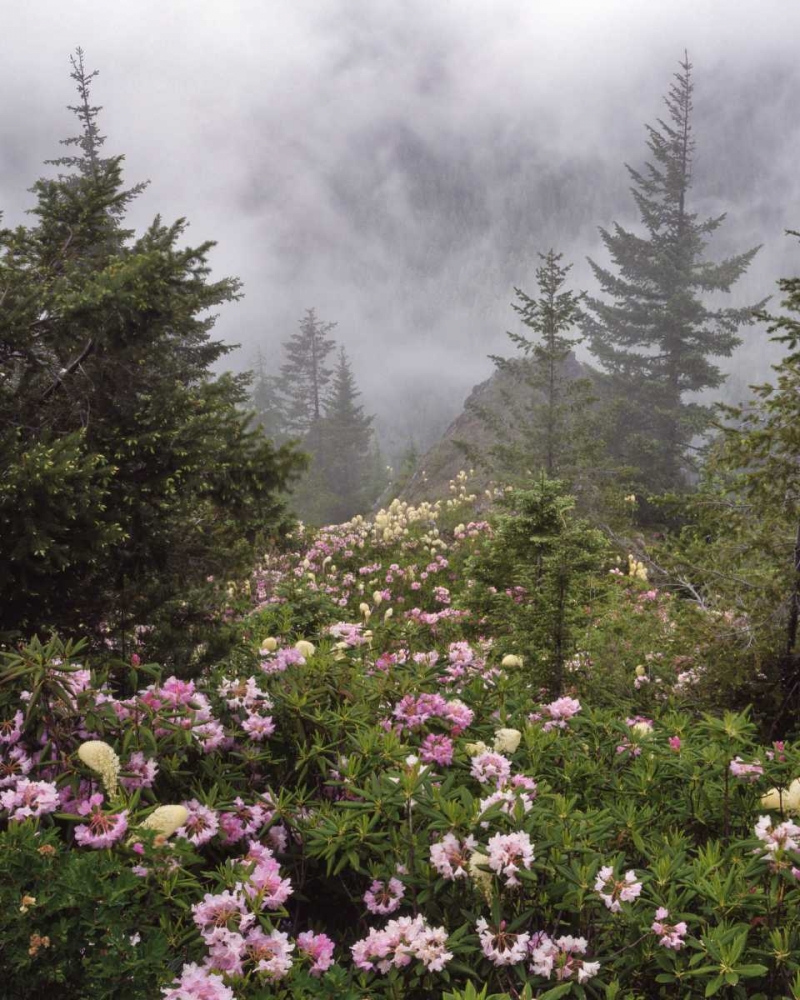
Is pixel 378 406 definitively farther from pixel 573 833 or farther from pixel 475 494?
pixel 573 833

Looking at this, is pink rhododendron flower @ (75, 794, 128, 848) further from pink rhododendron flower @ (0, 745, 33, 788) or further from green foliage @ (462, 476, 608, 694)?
green foliage @ (462, 476, 608, 694)

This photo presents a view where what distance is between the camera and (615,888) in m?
1.78

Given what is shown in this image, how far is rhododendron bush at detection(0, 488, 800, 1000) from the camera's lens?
1549mm

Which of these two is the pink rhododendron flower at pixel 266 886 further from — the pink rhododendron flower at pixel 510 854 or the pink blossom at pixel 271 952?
the pink rhododendron flower at pixel 510 854

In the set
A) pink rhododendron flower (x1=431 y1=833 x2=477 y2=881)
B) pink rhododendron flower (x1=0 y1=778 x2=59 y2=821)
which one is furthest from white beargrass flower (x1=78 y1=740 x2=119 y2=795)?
pink rhododendron flower (x1=431 y1=833 x2=477 y2=881)

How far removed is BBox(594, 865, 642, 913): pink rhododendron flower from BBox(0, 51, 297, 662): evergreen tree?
12.9 feet

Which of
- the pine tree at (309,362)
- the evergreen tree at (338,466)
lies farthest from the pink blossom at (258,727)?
the pine tree at (309,362)

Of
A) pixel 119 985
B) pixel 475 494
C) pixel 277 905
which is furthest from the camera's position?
pixel 475 494

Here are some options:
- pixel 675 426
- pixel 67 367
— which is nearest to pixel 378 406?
pixel 675 426

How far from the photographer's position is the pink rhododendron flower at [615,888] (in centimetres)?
173

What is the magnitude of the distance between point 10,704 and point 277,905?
111 centimetres

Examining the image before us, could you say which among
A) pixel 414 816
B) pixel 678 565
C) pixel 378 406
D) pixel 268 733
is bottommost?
pixel 414 816

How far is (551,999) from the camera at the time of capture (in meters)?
1.51

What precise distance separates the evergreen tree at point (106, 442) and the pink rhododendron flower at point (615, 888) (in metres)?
3.92
